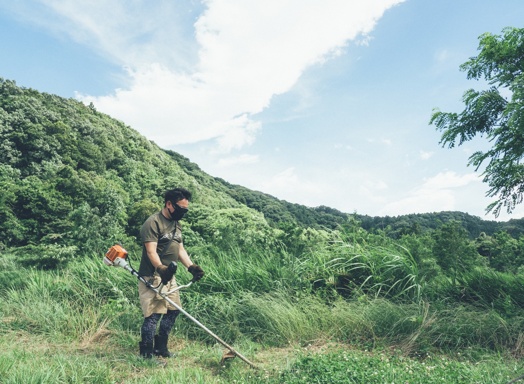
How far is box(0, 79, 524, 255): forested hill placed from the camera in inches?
1224

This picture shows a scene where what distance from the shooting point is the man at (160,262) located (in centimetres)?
423

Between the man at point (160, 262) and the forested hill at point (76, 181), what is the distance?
858 cm

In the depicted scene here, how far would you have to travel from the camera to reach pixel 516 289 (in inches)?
213

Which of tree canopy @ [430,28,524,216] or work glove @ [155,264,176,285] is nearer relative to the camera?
work glove @ [155,264,176,285]

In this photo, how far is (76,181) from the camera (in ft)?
120

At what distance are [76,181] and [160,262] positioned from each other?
36.2 m

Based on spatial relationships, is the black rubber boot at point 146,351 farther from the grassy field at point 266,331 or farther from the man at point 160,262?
the grassy field at point 266,331

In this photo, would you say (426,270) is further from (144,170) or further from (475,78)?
(144,170)

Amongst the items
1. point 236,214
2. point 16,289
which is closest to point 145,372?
point 16,289

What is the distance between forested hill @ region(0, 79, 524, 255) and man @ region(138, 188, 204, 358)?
28.1ft

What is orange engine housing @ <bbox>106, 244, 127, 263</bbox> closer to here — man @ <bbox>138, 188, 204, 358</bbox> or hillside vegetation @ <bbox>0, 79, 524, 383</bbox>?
man @ <bbox>138, 188, 204, 358</bbox>

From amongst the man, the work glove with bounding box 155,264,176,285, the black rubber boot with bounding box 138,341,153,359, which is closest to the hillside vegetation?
the black rubber boot with bounding box 138,341,153,359

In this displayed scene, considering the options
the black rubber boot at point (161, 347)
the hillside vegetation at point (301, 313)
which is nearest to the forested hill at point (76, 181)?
the hillside vegetation at point (301, 313)

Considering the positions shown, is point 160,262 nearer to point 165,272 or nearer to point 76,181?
point 165,272
